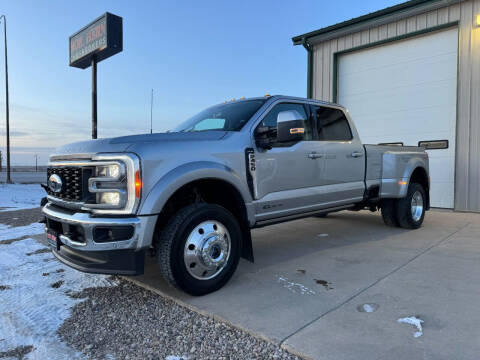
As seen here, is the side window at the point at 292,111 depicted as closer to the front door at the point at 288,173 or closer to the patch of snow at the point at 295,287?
the front door at the point at 288,173

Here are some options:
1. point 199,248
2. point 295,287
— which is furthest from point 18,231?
point 295,287

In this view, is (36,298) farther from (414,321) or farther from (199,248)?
(414,321)

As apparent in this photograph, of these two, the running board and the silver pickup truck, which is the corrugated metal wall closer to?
the running board

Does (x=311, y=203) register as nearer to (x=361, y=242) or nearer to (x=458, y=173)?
(x=361, y=242)

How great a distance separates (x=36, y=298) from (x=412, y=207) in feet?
18.3

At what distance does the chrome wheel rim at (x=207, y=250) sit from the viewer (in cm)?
315

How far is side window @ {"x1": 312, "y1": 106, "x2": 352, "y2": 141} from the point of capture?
15.5ft

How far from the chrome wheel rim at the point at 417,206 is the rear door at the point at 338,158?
152 centimetres

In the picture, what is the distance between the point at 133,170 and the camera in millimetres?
2814

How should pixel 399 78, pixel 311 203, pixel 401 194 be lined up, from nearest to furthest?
pixel 311 203, pixel 401 194, pixel 399 78

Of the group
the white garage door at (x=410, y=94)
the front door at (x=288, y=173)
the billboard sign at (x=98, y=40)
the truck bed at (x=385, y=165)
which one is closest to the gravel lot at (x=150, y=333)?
the front door at (x=288, y=173)

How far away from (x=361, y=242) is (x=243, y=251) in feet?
7.70

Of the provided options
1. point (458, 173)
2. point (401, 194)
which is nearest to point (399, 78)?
point (458, 173)

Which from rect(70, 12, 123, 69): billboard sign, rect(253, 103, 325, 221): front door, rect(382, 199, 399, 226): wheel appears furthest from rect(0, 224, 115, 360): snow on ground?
rect(70, 12, 123, 69): billboard sign
